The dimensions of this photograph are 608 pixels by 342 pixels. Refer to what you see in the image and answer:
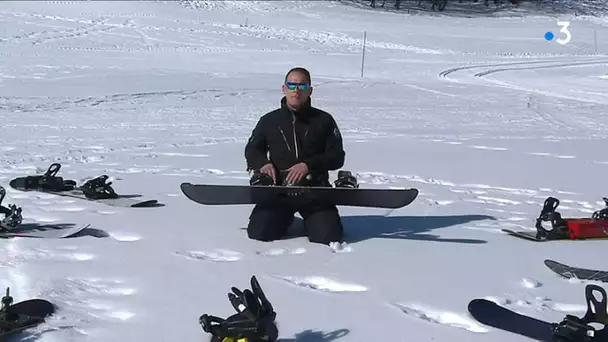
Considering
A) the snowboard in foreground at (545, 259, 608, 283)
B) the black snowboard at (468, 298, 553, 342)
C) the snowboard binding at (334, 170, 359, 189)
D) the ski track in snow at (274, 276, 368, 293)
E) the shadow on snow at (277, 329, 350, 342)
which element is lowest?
the ski track in snow at (274, 276, 368, 293)

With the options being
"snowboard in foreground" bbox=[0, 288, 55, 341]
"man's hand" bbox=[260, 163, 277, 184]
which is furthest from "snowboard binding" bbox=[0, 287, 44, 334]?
"man's hand" bbox=[260, 163, 277, 184]

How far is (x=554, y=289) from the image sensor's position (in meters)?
4.42

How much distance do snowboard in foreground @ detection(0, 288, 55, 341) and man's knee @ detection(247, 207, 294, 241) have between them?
5.64 feet

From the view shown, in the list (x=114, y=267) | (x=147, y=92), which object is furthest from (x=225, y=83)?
(x=114, y=267)

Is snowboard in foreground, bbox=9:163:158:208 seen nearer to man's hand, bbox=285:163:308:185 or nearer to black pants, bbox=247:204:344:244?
black pants, bbox=247:204:344:244

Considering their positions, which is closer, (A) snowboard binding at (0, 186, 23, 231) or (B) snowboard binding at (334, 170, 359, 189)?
(A) snowboard binding at (0, 186, 23, 231)

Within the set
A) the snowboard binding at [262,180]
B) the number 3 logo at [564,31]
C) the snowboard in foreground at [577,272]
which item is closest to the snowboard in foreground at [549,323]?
the snowboard in foreground at [577,272]

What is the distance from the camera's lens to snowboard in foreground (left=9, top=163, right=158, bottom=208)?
20.7 feet

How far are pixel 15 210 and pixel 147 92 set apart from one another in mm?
10508

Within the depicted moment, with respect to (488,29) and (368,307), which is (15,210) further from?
(488,29)

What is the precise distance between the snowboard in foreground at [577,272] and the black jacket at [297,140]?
5.23ft

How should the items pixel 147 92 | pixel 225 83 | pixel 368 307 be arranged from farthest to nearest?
pixel 225 83 → pixel 147 92 → pixel 368 307

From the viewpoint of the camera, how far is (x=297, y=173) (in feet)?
17.2

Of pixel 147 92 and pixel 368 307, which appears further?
pixel 147 92
